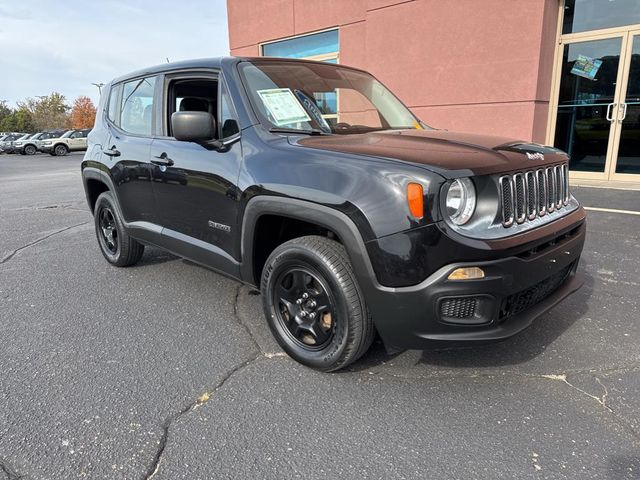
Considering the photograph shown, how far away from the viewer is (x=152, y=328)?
344 centimetres

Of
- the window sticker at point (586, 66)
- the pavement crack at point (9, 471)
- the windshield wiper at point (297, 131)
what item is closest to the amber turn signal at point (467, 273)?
the windshield wiper at point (297, 131)

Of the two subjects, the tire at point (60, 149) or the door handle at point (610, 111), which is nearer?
the door handle at point (610, 111)

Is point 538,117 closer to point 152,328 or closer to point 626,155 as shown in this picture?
point 626,155

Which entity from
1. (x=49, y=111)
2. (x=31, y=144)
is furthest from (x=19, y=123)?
(x=31, y=144)

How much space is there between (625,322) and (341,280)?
2.24m

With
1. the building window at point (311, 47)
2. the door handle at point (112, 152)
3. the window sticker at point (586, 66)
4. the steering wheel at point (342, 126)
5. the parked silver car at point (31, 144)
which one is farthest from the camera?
the parked silver car at point (31, 144)

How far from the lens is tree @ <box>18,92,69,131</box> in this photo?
75500mm

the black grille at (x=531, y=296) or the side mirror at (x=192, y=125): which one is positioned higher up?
the side mirror at (x=192, y=125)

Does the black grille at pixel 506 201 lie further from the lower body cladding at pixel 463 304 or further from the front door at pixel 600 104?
the front door at pixel 600 104

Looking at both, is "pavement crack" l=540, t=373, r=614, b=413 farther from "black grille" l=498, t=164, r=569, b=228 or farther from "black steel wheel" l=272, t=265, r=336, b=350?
"black steel wheel" l=272, t=265, r=336, b=350

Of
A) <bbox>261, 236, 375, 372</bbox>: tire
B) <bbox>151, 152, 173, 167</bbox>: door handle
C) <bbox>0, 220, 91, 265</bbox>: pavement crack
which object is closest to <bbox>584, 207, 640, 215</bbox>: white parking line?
<bbox>261, 236, 375, 372</bbox>: tire

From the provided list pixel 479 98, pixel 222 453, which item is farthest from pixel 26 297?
pixel 479 98

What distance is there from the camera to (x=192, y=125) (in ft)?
9.55

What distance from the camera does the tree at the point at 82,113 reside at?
77875mm
